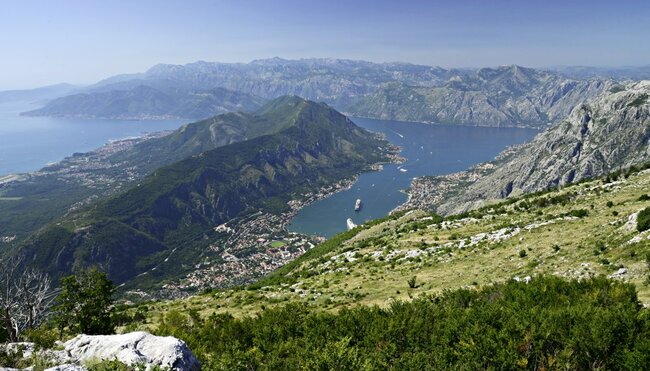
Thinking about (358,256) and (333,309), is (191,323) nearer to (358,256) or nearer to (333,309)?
(333,309)

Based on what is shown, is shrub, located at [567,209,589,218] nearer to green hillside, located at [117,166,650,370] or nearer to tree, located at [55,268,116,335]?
green hillside, located at [117,166,650,370]

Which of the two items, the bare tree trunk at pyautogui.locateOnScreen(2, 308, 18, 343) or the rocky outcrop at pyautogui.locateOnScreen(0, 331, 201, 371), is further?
the bare tree trunk at pyautogui.locateOnScreen(2, 308, 18, 343)

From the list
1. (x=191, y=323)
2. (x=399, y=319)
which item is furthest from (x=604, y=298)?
(x=191, y=323)

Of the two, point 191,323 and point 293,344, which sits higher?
point 293,344

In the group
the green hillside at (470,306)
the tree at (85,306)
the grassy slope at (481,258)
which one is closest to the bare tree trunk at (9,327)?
the tree at (85,306)

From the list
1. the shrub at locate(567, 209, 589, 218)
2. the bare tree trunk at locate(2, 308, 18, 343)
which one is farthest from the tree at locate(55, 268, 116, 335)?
the shrub at locate(567, 209, 589, 218)

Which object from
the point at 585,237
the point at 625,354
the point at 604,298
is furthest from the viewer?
the point at 585,237

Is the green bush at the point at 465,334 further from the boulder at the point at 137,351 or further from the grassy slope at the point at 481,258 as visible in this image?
the grassy slope at the point at 481,258
